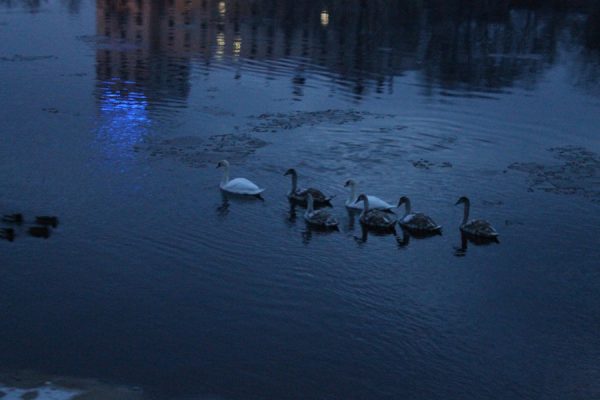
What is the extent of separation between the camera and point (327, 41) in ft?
184

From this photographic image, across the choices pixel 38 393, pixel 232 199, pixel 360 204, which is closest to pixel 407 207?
pixel 360 204

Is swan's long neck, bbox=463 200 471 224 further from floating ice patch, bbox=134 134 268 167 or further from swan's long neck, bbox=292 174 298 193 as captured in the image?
floating ice patch, bbox=134 134 268 167

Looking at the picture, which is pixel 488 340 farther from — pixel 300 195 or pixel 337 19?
pixel 337 19

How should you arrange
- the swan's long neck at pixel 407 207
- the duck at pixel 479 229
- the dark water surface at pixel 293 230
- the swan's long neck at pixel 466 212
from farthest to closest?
1. the swan's long neck at pixel 407 207
2. the swan's long neck at pixel 466 212
3. the duck at pixel 479 229
4. the dark water surface at pixel 293 230

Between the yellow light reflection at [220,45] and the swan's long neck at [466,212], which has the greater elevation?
the yellow light reflection at [220,45]

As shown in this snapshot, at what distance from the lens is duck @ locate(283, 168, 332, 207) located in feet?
80.6

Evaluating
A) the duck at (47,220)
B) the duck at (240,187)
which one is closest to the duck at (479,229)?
the duck at (240,187)

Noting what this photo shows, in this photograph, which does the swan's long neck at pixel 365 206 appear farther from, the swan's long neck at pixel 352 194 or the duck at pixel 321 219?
the swan's long neck at pixel 352 194

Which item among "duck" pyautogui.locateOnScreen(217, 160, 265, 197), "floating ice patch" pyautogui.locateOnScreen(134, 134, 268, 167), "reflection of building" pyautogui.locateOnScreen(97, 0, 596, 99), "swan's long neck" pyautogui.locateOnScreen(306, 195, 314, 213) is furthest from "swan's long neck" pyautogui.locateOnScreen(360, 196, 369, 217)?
"reflection of building" pyautogui.locateOnScreen(97, 0, 596, 99)

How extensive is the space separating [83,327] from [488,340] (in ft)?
27.5

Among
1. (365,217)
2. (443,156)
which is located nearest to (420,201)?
(365,217)

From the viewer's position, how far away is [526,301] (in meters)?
19.5

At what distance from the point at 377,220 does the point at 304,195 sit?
8.50 ft

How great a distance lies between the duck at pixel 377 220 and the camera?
915 inches
